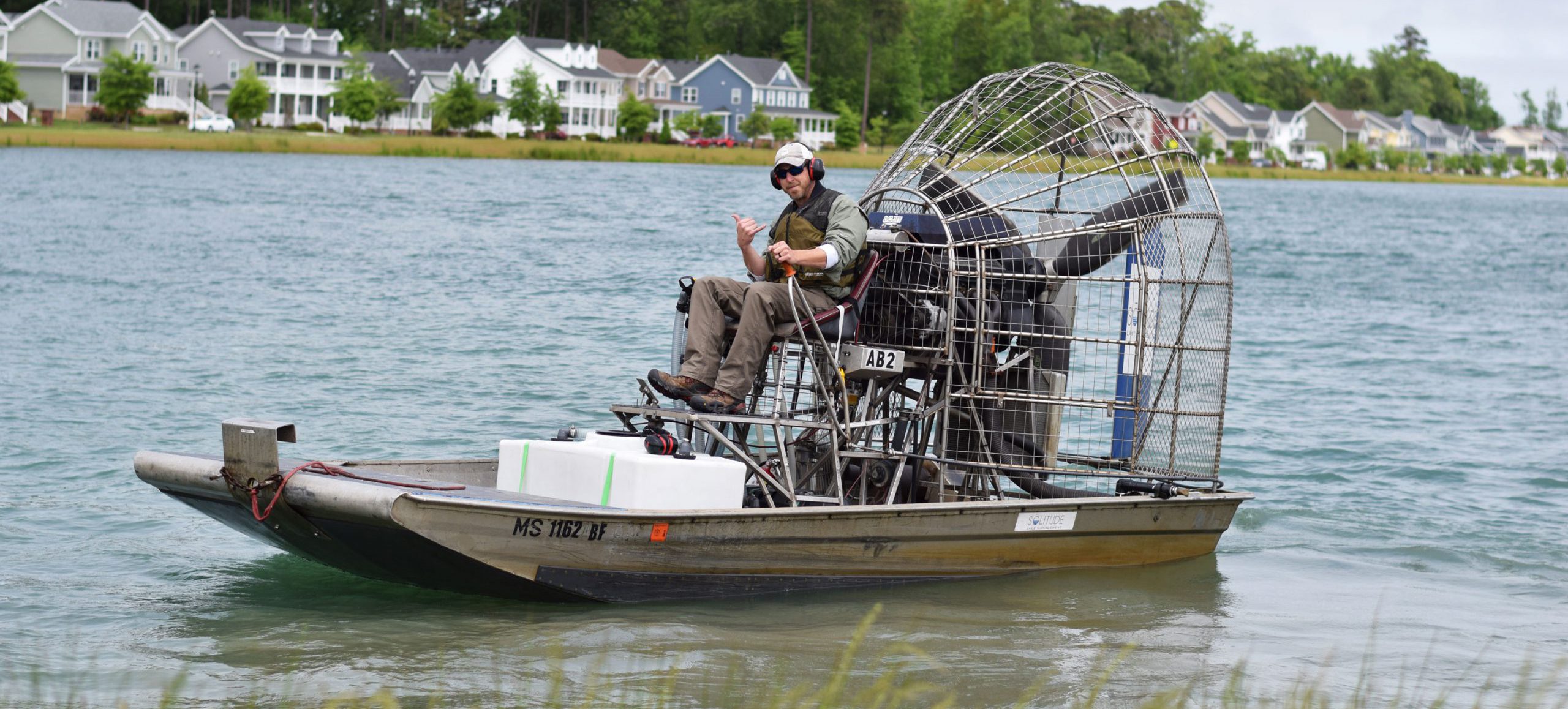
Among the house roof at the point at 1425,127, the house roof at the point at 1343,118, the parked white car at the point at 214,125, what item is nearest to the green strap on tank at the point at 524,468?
the parked white car at the point at 214,125

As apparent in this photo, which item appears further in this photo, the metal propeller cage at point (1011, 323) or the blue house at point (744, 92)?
the blue house at point (744, 92)

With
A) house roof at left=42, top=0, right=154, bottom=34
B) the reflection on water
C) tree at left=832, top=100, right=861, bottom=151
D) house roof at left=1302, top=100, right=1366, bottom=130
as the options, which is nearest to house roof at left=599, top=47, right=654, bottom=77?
tree at left=832, top=100, right=861, bottom=151

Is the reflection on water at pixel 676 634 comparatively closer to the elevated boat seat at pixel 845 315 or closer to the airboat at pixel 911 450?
the airboat at pixel 911 450

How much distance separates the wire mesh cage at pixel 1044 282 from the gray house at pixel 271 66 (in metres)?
99.2

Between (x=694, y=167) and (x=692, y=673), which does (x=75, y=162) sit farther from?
(x=692, y=673)

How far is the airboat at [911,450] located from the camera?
355 inches

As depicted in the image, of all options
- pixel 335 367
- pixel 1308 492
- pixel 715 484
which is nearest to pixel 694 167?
pixel 335 367

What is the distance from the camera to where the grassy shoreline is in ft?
256

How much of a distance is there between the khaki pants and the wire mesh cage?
0.78 m

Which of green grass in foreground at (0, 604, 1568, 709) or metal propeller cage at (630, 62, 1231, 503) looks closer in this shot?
green grass in foreground at (0, 604, 1568, 709)

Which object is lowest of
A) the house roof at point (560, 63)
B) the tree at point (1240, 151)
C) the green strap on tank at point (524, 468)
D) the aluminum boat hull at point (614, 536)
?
the aluminum boat hull at point (614, 536)

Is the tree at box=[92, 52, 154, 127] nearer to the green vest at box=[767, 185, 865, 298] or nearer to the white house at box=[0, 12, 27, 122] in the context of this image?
the white house at box=[0, 12, 27, 122]

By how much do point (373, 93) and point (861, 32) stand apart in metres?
40.8

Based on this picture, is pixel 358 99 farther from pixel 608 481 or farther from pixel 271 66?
pixel 608 481
